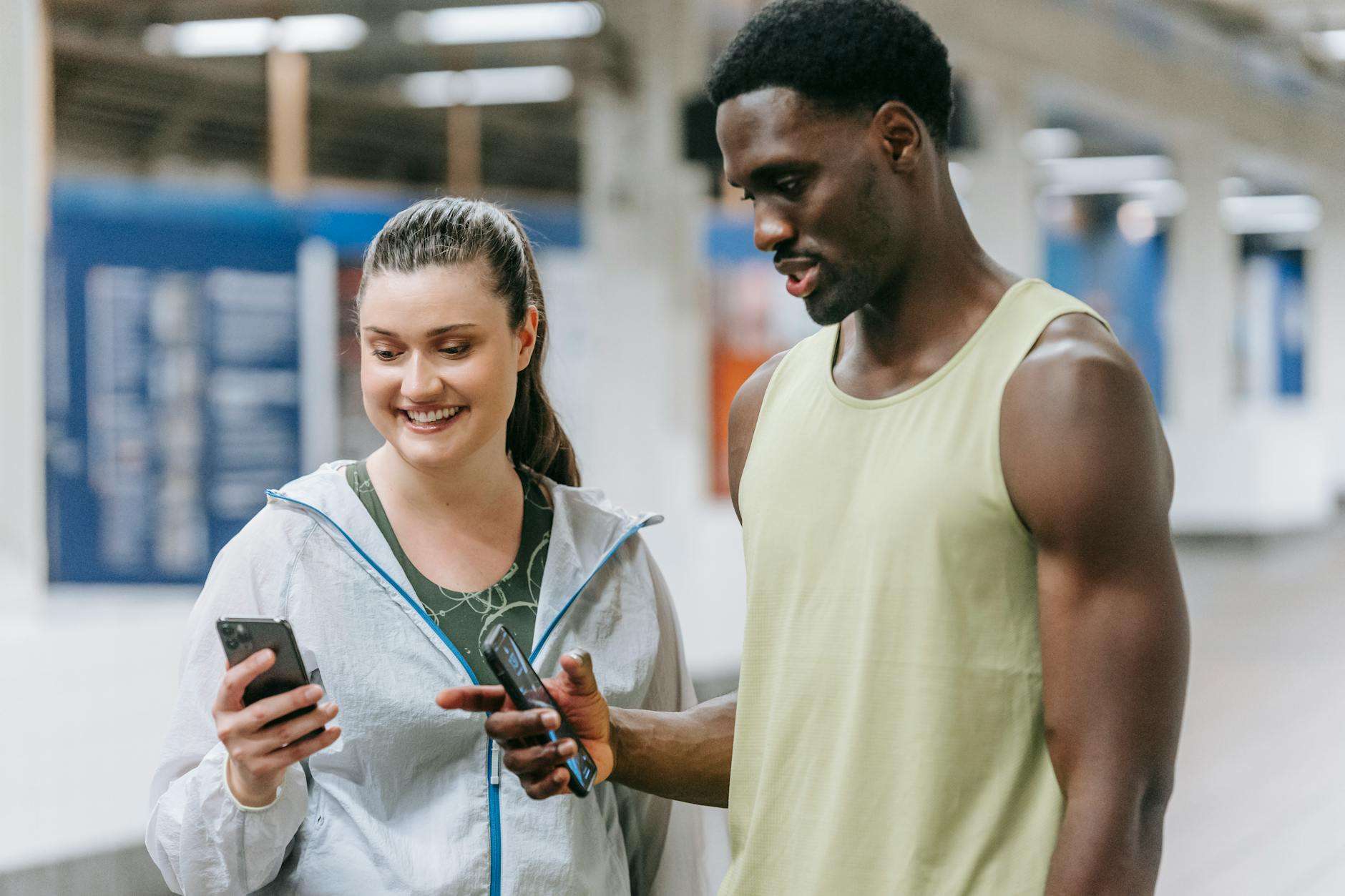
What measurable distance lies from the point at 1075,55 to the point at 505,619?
11.4 metres

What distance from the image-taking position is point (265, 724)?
1.51 meters

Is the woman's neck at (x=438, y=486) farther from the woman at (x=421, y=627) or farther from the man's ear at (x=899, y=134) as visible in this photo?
the man's ear at (x=899, y=134)

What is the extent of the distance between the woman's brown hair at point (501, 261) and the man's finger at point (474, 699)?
19.7 inches

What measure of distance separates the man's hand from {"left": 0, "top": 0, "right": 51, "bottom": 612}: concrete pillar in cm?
422

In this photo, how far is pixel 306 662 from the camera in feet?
5.65

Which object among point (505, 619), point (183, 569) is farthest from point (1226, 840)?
point (183, 569)

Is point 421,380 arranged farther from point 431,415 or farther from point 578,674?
point 578,674

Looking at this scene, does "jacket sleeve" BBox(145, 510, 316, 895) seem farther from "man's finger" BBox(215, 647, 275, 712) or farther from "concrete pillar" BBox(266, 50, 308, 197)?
"concrete pillar" BBox(266, 50, 308, 197)

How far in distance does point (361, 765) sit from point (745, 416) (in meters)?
0.59

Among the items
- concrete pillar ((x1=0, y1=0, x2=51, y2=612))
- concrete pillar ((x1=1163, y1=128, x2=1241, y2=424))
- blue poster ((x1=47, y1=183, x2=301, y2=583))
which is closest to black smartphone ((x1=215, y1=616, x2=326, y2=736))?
concrete pillar ((x1=0, y1=0, x2=51, y2=612))

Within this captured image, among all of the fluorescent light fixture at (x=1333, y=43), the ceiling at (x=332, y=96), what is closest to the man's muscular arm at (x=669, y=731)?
the ceiling at (x=332, y=96)

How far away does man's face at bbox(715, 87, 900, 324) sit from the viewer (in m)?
→ 1.43

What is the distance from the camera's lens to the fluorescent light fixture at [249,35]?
8.98 m

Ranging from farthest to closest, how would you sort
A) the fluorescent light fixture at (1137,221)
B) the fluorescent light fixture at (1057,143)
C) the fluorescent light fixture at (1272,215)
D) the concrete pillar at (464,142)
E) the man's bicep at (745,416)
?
the fluorescent light fixture at (1272,215) < the fluorescent light fixture at (1137,221) < the fluorescent light fixture at (1057,143) < the concrete pillar at (464,142) < the man's bicep at (745,416)
